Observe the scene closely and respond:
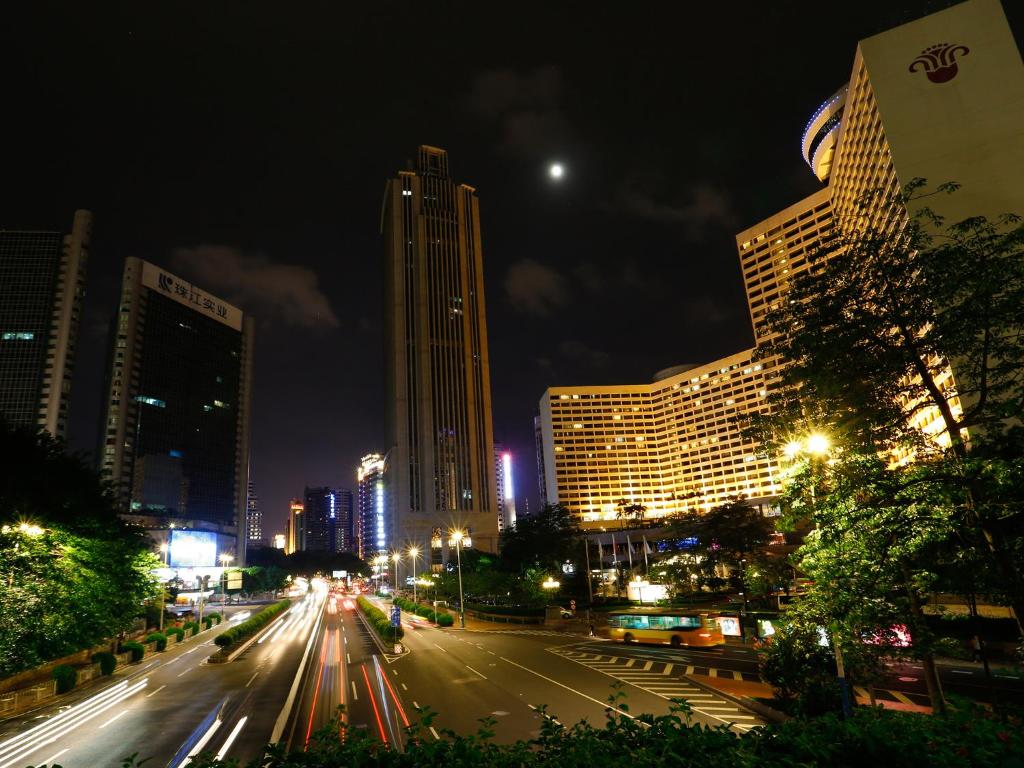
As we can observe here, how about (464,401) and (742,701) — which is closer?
(742,701)

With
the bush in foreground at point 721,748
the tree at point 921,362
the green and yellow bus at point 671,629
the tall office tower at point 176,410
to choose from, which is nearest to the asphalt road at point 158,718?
the bush in foreground at point 721,748

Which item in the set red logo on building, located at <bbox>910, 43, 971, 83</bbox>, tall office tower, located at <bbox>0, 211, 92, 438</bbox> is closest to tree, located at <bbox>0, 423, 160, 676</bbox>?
tall office tower, located at <bbox>0, 211, 92, 438</bbox>

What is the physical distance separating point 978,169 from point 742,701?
270 ft

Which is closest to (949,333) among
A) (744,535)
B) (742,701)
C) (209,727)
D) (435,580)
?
(742,701)

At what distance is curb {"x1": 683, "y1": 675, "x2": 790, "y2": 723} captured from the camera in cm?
2153

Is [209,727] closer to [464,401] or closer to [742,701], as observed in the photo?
[742,701]

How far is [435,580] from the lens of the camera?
317 feet

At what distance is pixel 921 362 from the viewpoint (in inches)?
565

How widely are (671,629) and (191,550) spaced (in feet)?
249

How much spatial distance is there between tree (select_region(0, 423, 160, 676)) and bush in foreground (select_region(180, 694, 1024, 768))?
2904cm

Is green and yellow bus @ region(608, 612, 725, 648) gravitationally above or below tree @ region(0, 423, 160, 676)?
below

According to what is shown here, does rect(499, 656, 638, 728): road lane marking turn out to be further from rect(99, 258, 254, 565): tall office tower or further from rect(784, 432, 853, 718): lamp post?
rect(99, 258, 254, 565): tall office tower

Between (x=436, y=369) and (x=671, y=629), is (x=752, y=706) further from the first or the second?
(x=436, y=369)

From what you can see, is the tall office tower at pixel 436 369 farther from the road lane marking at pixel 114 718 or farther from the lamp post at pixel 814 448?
the lamp post at pixel 814 448
